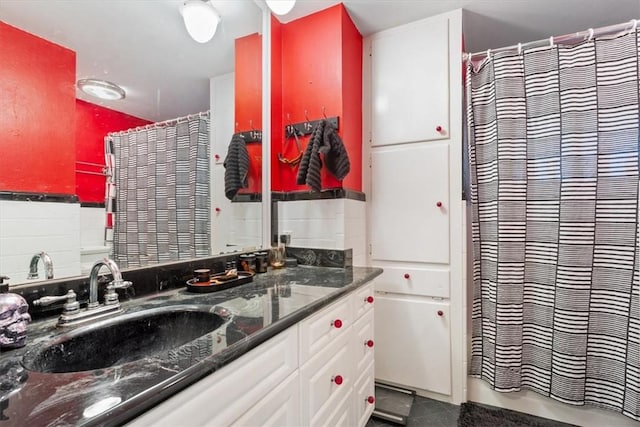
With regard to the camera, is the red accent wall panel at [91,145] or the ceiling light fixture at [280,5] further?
the ceiling light fixture at [280,5]

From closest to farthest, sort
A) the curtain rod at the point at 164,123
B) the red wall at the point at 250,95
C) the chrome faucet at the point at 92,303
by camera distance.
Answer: the chrome faucet at the point at 92,303, the curtain rod at the point at 164,123, the red wall at the point at 250,95

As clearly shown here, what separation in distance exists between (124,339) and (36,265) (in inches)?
13.1

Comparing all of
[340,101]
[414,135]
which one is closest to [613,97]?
[414,135]

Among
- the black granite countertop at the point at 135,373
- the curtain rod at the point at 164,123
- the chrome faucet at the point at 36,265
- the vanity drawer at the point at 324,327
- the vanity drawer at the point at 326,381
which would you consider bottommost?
the vanity drawer at the point at 326,381

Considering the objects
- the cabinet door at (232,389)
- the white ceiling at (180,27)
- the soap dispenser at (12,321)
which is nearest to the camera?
the cabinet door at (232,389)

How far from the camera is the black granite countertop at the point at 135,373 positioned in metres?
0.49

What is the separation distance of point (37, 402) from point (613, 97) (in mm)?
2320

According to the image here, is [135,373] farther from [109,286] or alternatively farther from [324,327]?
[324,327]

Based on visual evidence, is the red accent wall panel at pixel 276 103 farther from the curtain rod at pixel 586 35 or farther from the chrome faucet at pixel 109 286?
the curtain rod at pixel 586 35

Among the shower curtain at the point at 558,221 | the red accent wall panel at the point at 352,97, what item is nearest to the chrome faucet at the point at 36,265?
the red accent wall panel at the point at 352,97

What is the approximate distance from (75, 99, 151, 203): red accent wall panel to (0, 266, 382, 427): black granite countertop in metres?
0.40

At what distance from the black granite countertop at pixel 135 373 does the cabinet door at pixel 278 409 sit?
165 mm

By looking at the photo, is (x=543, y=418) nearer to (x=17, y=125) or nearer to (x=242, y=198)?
(x=242, y=198)

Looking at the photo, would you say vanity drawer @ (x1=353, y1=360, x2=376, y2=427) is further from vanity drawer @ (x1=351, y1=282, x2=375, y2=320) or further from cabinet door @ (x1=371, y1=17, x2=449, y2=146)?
cabinet door @ (x1=371, y1=17, x2=449, y2=146)
